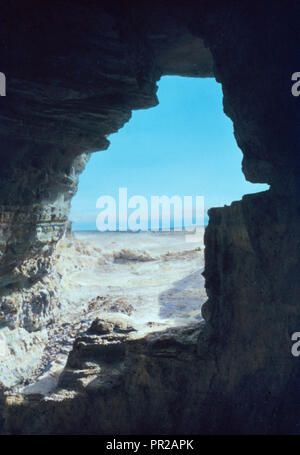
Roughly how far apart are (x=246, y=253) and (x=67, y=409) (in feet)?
17.5

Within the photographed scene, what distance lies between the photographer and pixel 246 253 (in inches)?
258

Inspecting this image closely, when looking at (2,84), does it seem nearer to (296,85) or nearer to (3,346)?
(296,85)

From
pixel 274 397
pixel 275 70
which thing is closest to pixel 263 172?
pixel 275 70

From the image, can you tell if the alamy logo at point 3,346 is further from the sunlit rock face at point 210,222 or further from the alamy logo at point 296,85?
the alamy logo at point 296,85

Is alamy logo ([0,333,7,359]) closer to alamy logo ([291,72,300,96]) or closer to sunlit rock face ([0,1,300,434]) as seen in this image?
sunlit rock face ([0,1,300,434])

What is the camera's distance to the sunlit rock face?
634 cm

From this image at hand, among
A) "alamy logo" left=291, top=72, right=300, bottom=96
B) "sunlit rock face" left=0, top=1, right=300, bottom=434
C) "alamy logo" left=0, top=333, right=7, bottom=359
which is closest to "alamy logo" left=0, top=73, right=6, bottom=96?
"sunlit rock face" left=0, top=1, right=300, bottom=434

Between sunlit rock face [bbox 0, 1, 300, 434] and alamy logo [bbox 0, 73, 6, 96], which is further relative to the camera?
alamy logo [bbox 0, 73, 6, 96]

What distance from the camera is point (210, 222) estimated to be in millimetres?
7121

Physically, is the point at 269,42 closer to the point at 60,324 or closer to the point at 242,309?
the point at 242,309

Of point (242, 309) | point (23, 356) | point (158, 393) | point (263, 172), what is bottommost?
point (23, 356)

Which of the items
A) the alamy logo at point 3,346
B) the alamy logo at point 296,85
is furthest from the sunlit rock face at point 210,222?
the alamy logo at point 3,346

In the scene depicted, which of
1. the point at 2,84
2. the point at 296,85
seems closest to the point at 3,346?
the point at 2,84

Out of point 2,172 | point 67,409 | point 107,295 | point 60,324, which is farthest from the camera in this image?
point 107,295
